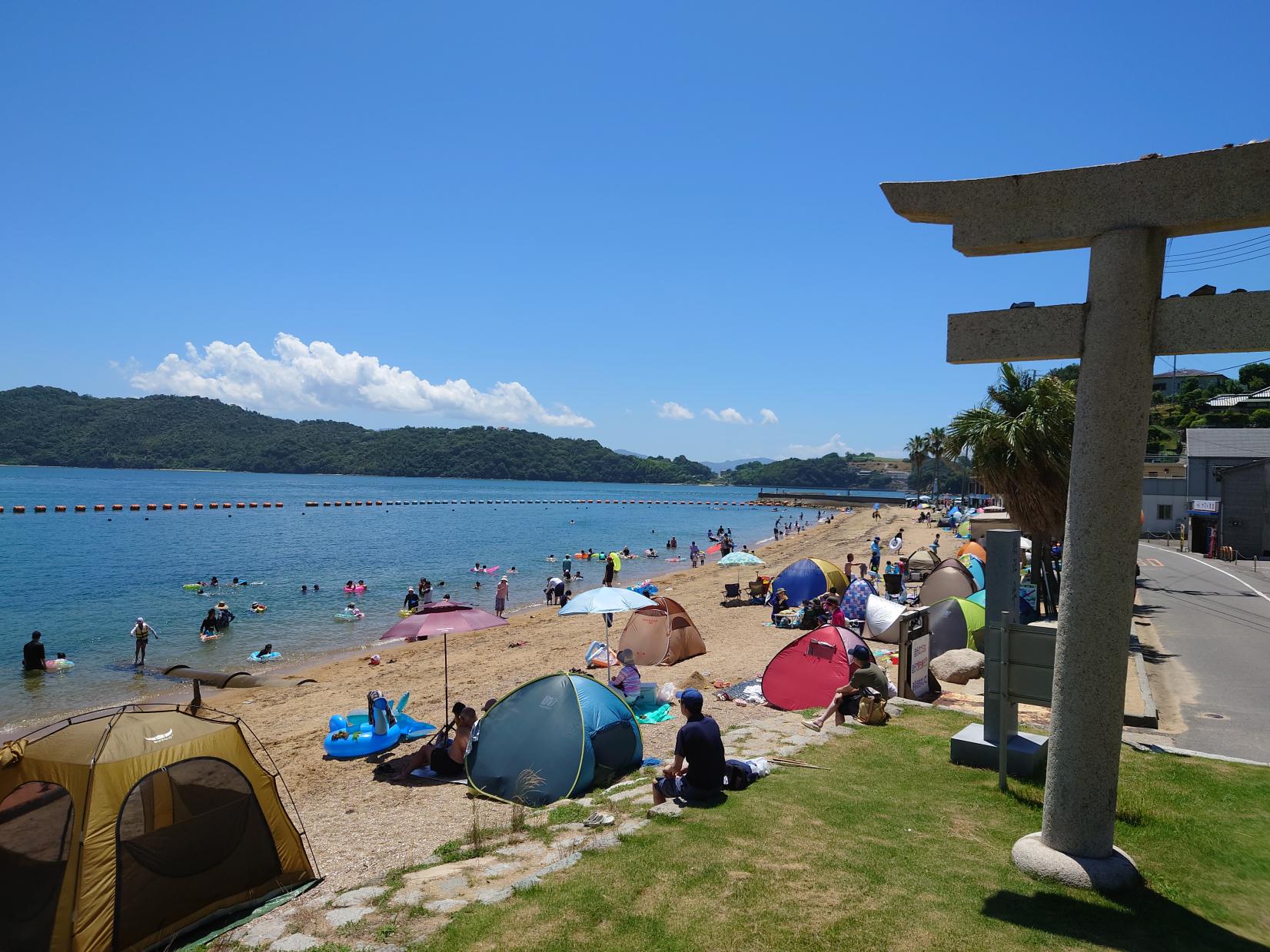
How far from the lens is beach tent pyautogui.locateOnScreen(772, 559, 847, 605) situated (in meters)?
23.0

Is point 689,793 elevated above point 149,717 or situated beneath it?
situated beneath

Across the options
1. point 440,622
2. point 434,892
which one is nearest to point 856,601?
point 440,622

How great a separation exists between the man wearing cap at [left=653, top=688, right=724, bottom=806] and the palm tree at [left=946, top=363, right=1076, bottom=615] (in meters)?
13.1

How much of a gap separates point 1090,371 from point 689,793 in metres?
4.74

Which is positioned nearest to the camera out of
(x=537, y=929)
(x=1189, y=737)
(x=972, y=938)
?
(x=972, y=938)

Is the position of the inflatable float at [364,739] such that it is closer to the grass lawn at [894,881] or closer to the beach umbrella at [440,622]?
the beach umbrella at [440,622]

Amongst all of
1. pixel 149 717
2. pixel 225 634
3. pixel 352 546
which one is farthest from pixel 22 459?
pixel 149 717

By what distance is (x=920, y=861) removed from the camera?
5.29 m

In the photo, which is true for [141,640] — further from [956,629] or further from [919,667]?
[956,629]

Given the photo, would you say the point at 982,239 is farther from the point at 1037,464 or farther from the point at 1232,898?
the point at 1037,464

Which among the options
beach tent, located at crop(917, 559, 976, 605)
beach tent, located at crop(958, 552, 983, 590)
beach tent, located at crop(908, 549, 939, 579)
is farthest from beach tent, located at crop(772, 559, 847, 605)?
beach tent, located at crop(908, 549, 939, 579)

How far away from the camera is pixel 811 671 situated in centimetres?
1180

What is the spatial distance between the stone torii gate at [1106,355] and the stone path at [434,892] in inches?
121

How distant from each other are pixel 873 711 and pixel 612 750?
3332 mm
